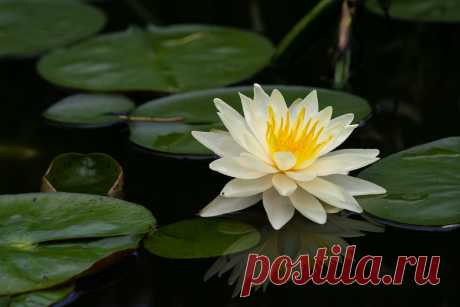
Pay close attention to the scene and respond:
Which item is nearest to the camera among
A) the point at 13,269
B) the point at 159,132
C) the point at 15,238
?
the point at 13,269

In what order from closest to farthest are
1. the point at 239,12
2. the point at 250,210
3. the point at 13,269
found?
the point at 13,269
the point at 250,210
the point at 239,12

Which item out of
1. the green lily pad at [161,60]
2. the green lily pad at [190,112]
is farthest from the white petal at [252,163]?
the green lily pad at [161,60]

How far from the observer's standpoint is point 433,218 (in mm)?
1732

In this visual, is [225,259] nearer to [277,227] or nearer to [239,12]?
[277,227]

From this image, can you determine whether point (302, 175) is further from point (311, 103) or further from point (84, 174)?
point (84, 174)

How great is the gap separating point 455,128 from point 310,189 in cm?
82

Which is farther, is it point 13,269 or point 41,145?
point 41,145

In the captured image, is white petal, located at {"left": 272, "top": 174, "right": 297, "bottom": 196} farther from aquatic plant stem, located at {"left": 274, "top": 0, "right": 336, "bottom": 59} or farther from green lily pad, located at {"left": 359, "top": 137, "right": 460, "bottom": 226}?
aquatic plant stem, located at {"left": 274, "top": 0, "right": 336, "bottom": 59}

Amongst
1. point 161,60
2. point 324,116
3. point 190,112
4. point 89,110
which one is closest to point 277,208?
point 324,116

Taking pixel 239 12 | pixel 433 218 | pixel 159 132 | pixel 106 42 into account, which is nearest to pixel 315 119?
pixel 433 218

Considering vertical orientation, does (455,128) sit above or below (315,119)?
below

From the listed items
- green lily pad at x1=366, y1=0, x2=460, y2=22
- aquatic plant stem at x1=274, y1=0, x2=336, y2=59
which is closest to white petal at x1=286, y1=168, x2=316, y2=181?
aquatic plant stem at x1=274, y1=0, x2=336, y2=59

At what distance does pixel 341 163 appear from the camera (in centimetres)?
179

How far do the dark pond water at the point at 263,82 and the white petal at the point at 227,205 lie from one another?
0.27 feet
